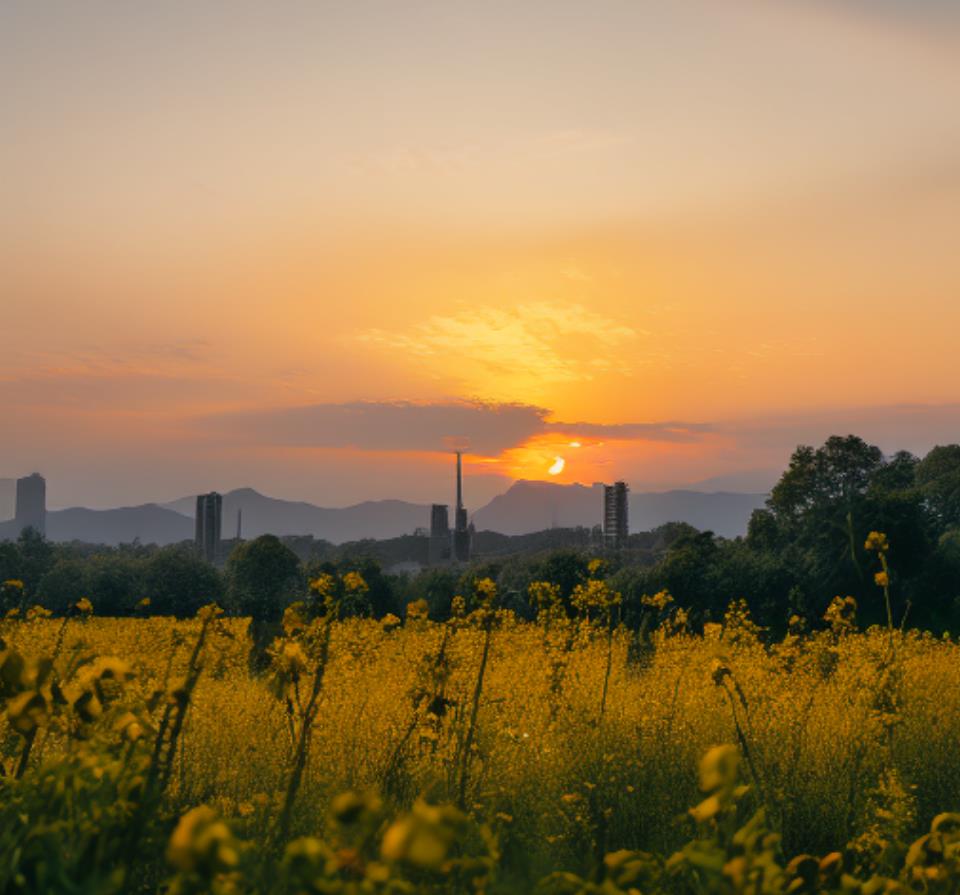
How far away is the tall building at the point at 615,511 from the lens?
101188mm

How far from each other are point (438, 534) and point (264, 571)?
91.3 meters

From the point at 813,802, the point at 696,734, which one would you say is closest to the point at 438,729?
the point at 696,734

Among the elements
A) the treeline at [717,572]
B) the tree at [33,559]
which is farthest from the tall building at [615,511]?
the tree at [33,559]

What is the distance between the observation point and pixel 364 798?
159 centimetres

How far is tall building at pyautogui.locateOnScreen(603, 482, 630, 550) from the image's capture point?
101188 millimetres

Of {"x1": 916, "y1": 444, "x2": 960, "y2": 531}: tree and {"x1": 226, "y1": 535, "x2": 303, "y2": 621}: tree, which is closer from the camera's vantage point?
{"x1": 226, "y1": 535, "x2": 303, "y2": 621}: tree

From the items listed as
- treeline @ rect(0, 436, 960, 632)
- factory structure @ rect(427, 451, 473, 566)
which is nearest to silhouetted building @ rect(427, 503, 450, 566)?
factory structure @ rect(427, 451, 473, 566)

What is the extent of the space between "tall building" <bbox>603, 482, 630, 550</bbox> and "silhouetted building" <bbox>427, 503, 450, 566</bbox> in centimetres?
1808

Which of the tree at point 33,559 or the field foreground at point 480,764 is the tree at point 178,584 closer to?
Answer: the tree at point 33,559

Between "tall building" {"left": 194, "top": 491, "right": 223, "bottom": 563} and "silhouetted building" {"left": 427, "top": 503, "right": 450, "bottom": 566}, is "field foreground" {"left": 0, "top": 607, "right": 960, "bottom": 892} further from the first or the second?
"tall building" {"left": 194, "top": 491, "right": 223, "bottom": 563}

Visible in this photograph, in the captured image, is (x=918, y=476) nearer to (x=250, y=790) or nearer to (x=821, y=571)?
(x=821, y=571)

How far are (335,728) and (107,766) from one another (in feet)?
16.7

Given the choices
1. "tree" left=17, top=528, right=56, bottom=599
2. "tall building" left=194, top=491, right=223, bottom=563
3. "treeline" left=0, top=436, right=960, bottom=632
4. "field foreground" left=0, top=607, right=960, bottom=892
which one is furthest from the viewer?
"tall building" left=194, top=491, right=223, bottom=563

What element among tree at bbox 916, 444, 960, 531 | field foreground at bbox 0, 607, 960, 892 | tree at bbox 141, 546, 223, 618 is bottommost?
tree at bbox 141, 546, 223, 618
